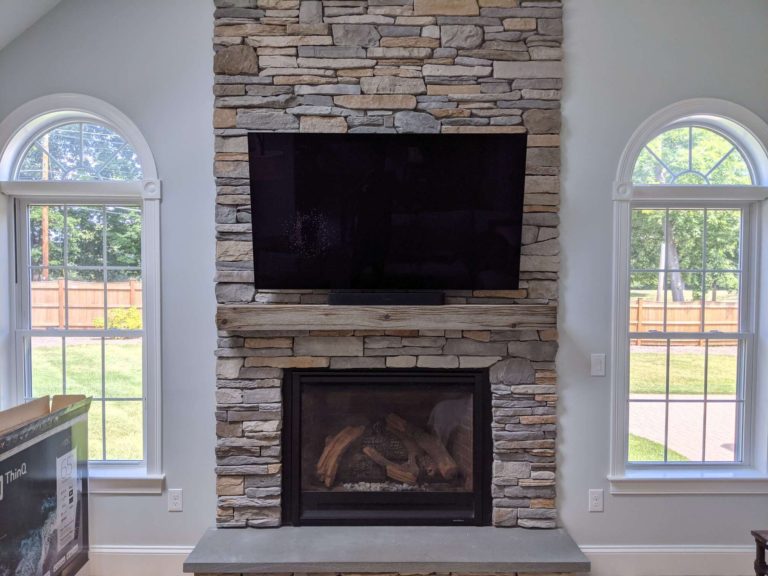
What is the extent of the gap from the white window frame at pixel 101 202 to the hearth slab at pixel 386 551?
0.54 metres

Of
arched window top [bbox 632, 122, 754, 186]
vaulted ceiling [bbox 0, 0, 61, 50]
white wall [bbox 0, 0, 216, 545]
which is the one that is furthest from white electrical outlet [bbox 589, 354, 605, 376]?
vaulted ceiling [bbox 0, 0, 61, 50]

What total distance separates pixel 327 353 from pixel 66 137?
1.77m

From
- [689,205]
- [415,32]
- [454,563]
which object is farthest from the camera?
[689,205]

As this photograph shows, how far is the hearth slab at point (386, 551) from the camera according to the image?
88.0 inches

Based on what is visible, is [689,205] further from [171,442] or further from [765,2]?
[171,442]

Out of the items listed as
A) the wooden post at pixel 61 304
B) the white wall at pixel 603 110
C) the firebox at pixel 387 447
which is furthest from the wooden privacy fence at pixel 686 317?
the wooden post at pixel 61 304

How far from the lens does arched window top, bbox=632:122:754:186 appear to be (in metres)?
2.67

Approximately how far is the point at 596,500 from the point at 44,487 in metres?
2.54

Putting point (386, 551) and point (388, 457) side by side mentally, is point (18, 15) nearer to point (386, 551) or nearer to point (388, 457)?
point (388, 457)

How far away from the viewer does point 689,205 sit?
8.73 ft

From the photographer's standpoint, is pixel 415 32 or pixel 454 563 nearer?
pixel 454 563

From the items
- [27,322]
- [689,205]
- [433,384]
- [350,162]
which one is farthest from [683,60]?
[27,322]

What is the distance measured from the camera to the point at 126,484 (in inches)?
101

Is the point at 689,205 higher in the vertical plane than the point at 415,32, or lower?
lower
